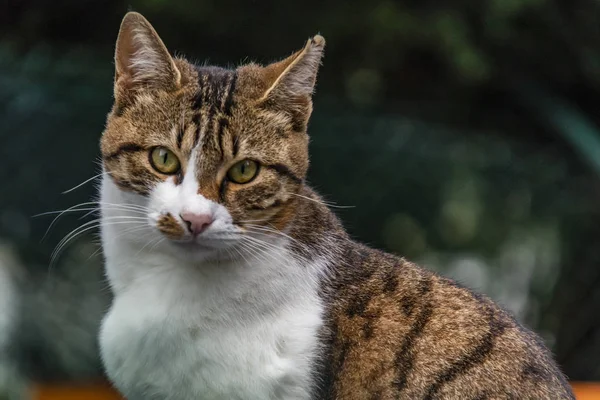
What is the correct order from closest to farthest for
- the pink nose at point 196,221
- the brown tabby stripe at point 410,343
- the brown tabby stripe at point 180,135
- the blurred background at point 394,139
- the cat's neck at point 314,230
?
the pink nose at point 196,221
the brown tabby stripe at point 180,135
the brown tabby stripe at point 410,343
the cat's neck at point 314,230
the blurred background at point 394,139

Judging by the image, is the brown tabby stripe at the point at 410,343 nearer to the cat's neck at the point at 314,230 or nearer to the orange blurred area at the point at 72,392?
the cat's neck at the point at 314,230

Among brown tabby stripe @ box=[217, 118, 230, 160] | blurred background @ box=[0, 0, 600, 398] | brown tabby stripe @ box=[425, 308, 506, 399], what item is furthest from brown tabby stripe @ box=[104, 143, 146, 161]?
blurred background @ box=[0, 0, 600, 398]

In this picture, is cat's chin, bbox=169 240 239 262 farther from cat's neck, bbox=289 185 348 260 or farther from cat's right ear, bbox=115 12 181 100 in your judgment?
cat's right ear, bbox=115 12 181 100

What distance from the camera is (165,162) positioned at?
2244 millimetres

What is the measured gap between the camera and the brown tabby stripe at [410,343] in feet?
7.68

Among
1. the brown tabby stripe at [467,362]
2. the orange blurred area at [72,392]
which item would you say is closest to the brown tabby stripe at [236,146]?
the brown tabby stripe at [467,362]

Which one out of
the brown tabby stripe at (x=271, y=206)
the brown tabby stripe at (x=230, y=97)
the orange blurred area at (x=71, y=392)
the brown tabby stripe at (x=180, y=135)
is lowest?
the orange blurred area at (x=71, y=392)

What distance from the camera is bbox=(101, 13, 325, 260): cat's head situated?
7.20ft

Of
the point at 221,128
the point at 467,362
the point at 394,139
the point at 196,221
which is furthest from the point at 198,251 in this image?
the point at 394,139

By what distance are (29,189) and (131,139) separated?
262 centimetres

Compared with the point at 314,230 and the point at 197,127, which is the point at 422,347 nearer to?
the point at 314,230

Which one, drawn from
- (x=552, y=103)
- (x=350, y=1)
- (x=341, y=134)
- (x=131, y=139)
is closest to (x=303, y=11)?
(x=350, y=1)

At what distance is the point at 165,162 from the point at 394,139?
3054 millimetres

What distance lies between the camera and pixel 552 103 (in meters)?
5.95
